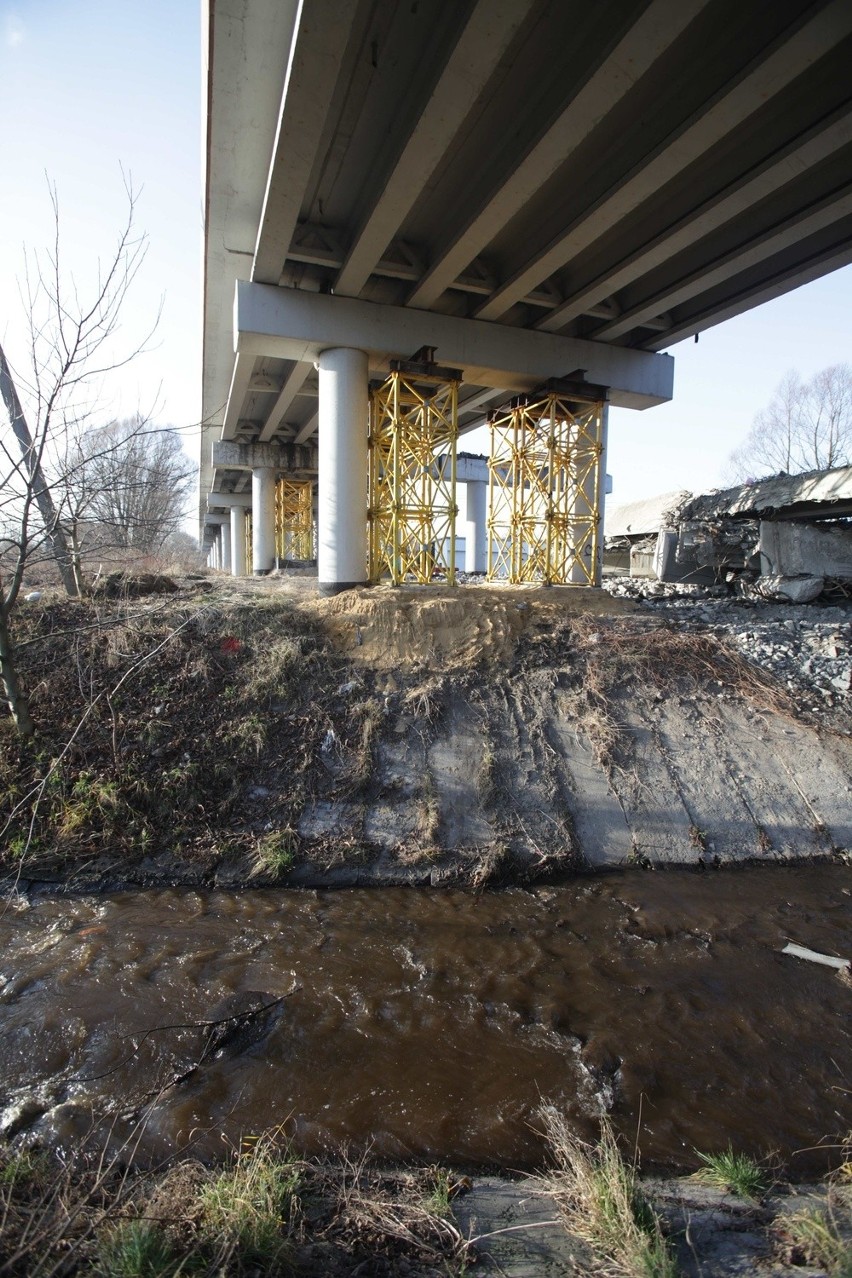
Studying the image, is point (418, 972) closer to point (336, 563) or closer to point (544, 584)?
point (336, 563)

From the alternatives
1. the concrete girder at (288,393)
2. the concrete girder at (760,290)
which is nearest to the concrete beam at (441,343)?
the concrete girder at (760,290)

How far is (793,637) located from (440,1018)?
9293mm

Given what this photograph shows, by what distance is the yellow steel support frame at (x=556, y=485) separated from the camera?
46.9ft

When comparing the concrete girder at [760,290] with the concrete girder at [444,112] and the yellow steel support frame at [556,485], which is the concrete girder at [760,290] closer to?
the yellow steel support frame at [556,485]

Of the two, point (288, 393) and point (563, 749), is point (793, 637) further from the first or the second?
point (288, 393)

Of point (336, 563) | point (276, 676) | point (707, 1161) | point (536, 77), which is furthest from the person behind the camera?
point (336, 563)

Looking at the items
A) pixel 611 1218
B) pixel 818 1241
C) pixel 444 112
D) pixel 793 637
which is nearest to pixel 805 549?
pixel 793 637

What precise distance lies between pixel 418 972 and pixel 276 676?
15.4ft

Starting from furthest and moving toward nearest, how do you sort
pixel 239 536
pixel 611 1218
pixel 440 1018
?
pixel 239 536 < pixel 440 1018 < pixel 611 1218

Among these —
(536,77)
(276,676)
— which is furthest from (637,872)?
(536,77)

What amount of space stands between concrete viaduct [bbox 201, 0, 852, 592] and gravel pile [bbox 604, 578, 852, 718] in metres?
5.52

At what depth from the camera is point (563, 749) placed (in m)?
8.48

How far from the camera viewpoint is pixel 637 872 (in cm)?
715

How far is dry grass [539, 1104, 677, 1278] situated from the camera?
2.28 meters
